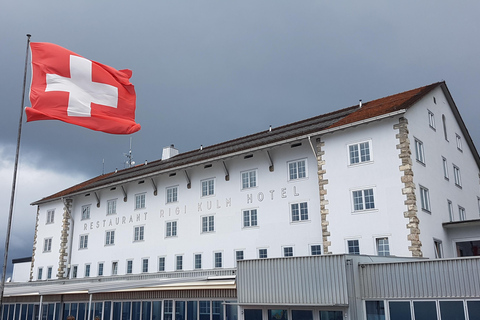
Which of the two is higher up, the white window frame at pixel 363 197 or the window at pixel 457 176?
the window at pixel 457 176

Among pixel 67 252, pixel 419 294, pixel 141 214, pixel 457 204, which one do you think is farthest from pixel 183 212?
pixel 419 294

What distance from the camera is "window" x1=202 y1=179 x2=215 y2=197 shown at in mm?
34688

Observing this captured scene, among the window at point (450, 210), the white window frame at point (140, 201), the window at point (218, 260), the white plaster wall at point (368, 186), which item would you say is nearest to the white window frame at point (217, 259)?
the window at point (218, 260)

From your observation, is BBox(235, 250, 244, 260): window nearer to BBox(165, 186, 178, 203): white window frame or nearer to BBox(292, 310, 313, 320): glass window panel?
BBox(165, 186, 178, 203): white window frame

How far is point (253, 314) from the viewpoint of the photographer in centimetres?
2178

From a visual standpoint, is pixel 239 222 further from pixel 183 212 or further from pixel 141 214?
pixel 141 214

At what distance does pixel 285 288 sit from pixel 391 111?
10889 millimetres

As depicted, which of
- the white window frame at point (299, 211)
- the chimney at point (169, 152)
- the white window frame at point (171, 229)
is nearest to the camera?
the white window frame at point (299, 211)

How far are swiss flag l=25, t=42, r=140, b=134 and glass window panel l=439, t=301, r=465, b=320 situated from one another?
1227cm

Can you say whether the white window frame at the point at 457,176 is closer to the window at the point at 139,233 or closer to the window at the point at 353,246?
the window at the point at 353,246

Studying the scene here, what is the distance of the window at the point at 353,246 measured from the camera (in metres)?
26.2

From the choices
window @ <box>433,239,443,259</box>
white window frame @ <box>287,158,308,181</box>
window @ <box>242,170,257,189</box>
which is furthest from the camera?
window @ <box>242,170,257,189</box>

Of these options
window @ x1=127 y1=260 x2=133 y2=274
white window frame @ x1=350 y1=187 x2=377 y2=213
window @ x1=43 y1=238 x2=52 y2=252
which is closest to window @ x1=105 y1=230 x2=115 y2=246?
window @ x1=127 y1=260 x2=133 y2=274

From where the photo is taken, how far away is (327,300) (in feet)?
63.3
